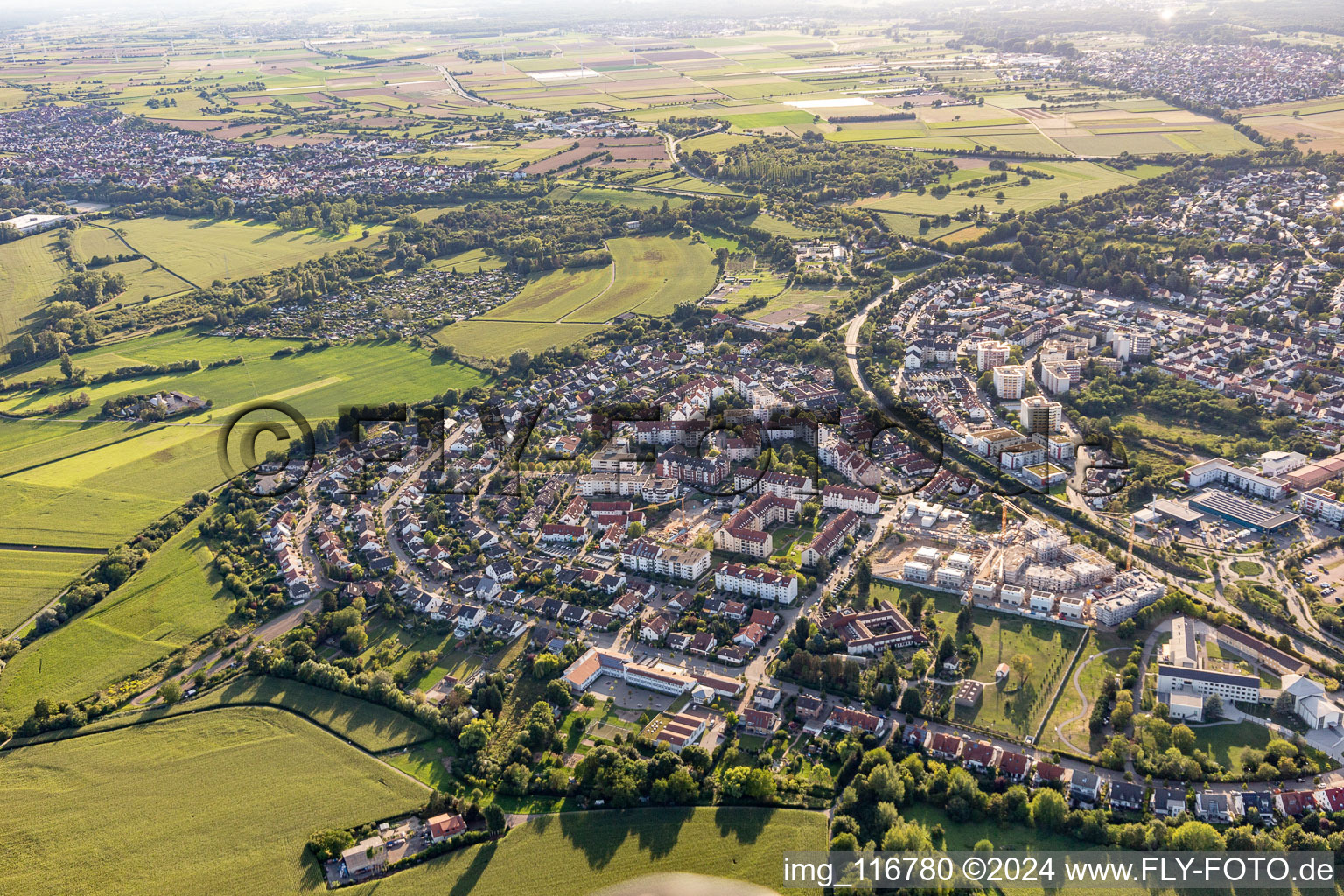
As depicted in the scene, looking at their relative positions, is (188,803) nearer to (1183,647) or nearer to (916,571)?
(916,571)

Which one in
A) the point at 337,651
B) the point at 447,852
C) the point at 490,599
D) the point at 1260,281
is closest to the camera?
the point at 447,852

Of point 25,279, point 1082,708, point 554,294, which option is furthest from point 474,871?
point 25,279

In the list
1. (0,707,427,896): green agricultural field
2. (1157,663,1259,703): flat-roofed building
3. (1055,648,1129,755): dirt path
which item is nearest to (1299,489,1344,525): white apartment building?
(1157,663,1259,703): flat-roofed building

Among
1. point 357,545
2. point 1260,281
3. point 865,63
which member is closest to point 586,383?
point 357,545

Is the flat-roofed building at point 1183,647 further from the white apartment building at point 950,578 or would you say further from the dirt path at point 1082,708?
the white apartment building at point 950,578

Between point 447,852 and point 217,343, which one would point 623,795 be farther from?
point 217,343

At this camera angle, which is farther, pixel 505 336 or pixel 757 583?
pixel 505 336
